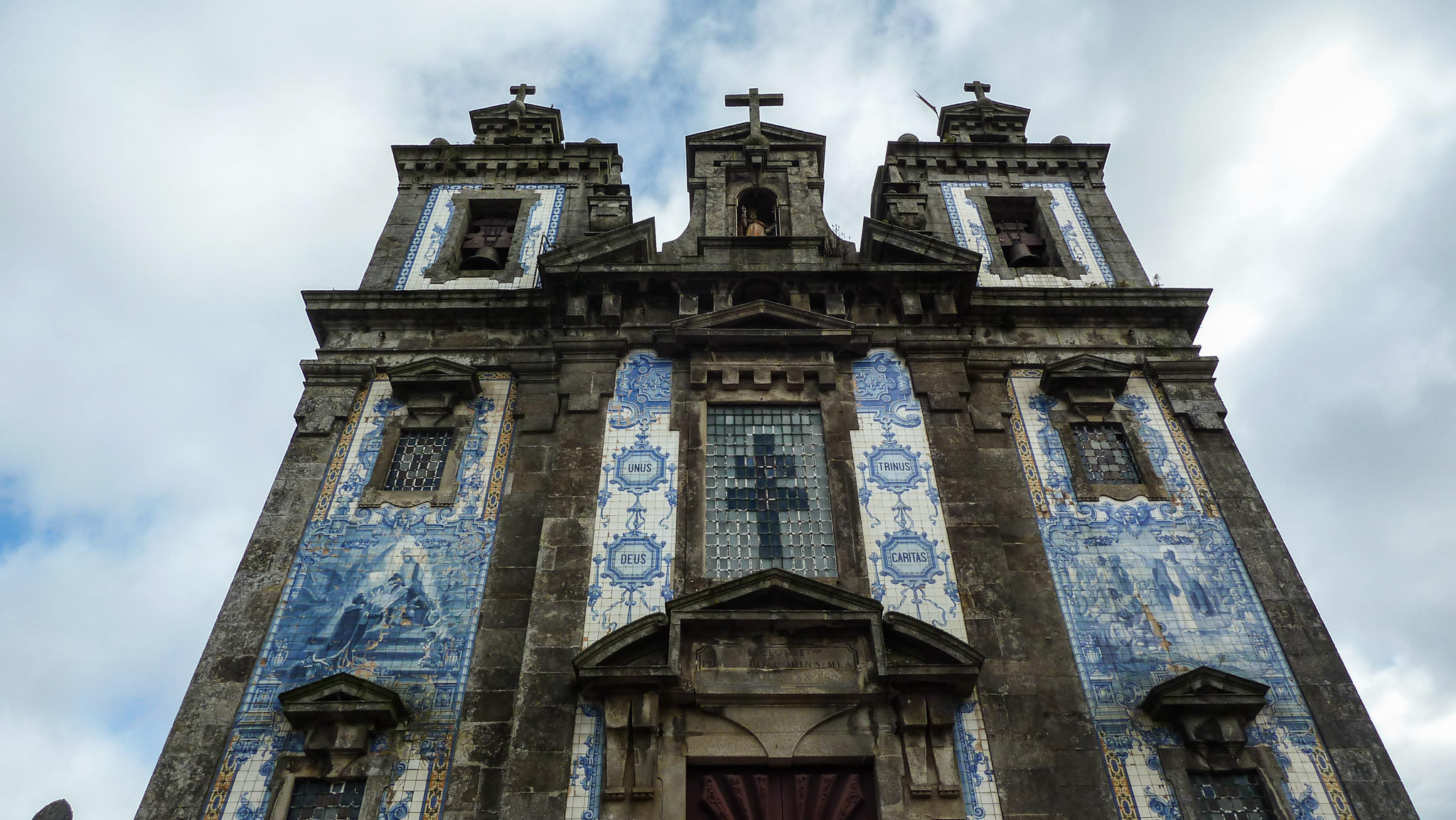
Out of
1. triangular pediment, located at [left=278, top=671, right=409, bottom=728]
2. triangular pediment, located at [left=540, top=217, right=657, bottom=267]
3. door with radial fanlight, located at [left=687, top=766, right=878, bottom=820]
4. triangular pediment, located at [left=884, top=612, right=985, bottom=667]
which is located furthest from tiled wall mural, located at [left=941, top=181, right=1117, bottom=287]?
triangular pediment, located at [left=278, top=671, right=409, bottom=728]

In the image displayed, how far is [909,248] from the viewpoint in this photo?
48.8 feet

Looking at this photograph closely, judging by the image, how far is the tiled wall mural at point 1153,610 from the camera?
1054 cm

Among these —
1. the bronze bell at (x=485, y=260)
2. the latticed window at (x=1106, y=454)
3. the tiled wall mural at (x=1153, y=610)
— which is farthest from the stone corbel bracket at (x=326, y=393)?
the latticed window at (x=1106, y=454)

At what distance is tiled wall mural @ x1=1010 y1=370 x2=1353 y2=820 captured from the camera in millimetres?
10539

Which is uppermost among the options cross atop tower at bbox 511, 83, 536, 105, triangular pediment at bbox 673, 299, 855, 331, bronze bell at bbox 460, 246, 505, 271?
cross atop tower at bbox 511, 83, 536, 105

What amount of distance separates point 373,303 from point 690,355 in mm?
5118

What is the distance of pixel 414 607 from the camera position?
11695mm

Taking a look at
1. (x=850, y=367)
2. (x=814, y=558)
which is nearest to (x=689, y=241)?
(x=850, y=367)

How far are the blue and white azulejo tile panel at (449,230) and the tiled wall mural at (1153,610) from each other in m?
8.35

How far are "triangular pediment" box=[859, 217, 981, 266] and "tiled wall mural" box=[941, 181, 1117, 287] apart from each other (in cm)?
105

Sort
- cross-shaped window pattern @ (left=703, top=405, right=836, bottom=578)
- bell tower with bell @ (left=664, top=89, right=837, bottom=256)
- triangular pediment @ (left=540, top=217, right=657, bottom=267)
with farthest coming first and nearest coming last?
bell tower with bell @ (left=664, top=89, right=837, bottom=256) < triangular pediment @ (left=540, top=217, right=657, bottom=267) < cross-shaped window pattern @ (left=703, top=405, right=836, bottom=578)

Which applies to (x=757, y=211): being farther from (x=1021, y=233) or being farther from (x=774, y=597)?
(x=774, y=597)

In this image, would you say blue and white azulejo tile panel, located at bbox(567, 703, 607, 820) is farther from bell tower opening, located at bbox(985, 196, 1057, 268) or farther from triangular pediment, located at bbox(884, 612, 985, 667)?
bell tower opening, located at bbox(985, 196, 1057, 268)

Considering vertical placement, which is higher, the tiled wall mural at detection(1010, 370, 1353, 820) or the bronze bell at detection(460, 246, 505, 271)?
the bronze bell at detection(460, 246, 505, 271)
